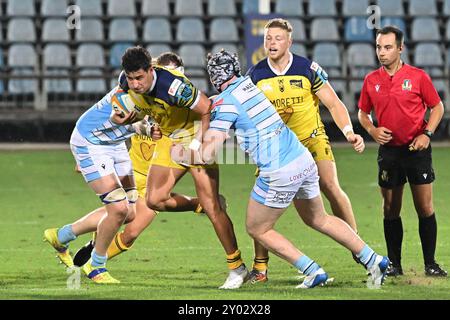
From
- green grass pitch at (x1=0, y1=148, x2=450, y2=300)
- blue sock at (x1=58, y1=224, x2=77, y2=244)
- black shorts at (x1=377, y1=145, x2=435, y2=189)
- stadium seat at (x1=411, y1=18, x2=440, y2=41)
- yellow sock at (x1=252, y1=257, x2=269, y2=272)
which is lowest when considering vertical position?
green grass pitch at (x1=0, y1=148, x2=450, y2=300)

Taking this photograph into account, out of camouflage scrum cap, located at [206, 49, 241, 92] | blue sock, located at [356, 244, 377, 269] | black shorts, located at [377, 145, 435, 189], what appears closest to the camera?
camouflage scrum cap, located at [206, 49, 241, 92]

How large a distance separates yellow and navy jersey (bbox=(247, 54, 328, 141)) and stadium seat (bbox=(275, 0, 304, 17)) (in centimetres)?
1647

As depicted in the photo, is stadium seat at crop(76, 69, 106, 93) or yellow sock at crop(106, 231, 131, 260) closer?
yellow sock at crop(106, 231, 131, 260)

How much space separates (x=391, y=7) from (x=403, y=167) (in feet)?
56.2

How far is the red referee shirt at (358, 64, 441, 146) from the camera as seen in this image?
33.0 ft

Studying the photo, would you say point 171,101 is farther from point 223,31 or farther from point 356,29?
point 356,29

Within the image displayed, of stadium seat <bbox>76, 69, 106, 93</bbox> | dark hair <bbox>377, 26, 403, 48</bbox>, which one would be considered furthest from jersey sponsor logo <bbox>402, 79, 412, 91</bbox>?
stadium seat <bbox>76, 69, 106, 93</bbox>

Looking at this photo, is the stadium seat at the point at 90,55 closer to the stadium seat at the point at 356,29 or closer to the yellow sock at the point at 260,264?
the stadium seat at the point at 356,29

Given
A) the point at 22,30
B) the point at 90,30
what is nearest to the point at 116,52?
the point at 90,30

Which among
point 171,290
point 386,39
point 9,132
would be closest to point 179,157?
point 171,290

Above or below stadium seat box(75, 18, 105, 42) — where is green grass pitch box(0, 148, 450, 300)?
below

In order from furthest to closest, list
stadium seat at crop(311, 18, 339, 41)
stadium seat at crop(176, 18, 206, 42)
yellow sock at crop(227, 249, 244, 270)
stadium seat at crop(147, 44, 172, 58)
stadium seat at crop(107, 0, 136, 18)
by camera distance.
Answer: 1. stadium seat at crop(107, 0, 136, 18)
2. stadium seat at crop(311, 18, 339, 41)
3. stadium seat at crop(176, 18, 206, 42)
4. stadium seat at crop(147, 44, 172, 58)
5. yellow sock at crop(227, 249, 244, 270)

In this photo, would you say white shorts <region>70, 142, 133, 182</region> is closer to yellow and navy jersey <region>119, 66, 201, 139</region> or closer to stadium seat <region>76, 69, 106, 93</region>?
yellow and navy jersey <region>119, 66, 201, 139</region>

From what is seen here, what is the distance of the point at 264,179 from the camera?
8.95 meters
